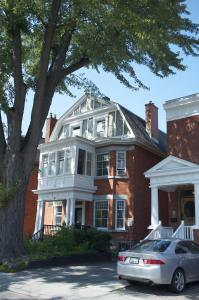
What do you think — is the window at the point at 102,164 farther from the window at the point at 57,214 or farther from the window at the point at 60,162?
the window at the point at 57,214

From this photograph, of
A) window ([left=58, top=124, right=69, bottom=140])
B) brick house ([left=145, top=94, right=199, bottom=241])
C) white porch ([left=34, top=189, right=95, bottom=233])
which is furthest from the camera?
window ([left=58, top=124, right=69, bottom=140])

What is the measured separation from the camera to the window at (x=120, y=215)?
25.2 meters

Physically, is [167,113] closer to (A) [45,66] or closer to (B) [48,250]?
(A) [45,66]

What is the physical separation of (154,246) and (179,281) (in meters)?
1.19

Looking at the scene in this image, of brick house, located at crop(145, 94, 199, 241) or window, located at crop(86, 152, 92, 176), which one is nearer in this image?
brick house, located at crop(145, 94, 199, 241)

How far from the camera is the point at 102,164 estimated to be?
27359 millimetres

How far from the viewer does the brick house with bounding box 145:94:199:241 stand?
20.0 meters

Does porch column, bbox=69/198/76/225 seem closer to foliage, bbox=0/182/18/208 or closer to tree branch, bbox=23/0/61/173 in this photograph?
tree branch, bbox=23/0/61/173

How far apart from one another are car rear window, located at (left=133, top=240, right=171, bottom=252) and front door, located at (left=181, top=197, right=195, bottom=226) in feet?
37.6

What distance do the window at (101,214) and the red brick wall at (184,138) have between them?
21.8ft

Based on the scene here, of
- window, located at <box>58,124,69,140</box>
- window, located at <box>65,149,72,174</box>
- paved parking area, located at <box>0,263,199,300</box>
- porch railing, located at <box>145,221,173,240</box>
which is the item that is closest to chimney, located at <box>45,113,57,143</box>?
window, located at <box>58,124,69,140</box>

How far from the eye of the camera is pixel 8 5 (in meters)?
14.8

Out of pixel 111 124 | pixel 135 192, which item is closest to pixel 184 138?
pixel 135 192

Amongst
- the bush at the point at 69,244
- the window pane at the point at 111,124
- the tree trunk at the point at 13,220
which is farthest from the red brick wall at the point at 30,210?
the tree trunk at the point at 13,220
